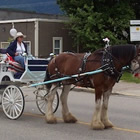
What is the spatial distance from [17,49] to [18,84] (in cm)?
99

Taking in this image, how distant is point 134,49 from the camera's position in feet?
26.1

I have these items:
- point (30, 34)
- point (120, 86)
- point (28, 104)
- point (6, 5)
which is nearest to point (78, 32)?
point (30, 34)

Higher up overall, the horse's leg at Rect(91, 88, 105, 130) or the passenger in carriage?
the passenger in carriage

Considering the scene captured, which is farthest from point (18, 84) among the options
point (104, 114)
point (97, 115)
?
point (97, 115)

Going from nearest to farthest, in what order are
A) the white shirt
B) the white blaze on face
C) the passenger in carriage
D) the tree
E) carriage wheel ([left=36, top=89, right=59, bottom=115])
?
the white blaze on face → the passenger in carriage → carriage wheel ([left=36, top=89, right=59, bottom=115]) → the white shirt → the tree

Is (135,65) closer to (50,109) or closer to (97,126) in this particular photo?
(97,126)

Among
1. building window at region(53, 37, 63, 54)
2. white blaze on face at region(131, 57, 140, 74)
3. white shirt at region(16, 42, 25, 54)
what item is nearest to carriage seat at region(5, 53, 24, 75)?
white shirt at region(16, 42, 25, 54)

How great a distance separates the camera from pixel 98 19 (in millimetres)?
22844

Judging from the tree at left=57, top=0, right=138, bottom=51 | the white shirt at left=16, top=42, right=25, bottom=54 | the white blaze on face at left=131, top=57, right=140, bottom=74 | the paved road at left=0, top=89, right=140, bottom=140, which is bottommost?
the paved road at left=0, top=89, right=140, bottom=140

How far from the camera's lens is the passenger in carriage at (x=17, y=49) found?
995cm

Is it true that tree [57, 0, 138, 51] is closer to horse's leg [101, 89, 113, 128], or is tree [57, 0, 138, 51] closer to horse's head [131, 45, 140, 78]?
horse's leg [101, 89, 113, 128]

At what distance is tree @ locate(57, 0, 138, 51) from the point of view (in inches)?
887

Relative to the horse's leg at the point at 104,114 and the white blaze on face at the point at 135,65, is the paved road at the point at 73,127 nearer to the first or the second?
the horse's leg at the point at 104,114

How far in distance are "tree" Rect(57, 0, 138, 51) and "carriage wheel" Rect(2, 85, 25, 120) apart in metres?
13.1
